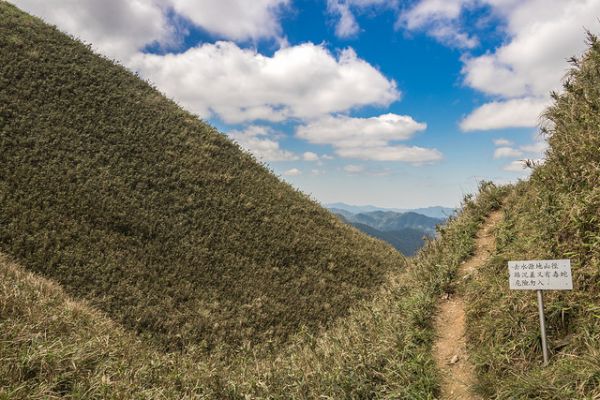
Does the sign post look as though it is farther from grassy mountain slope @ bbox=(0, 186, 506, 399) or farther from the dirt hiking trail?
grassy mountain slope @ bbox=(0, 186, 506, 399)

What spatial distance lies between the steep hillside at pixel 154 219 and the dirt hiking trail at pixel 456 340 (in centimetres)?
683

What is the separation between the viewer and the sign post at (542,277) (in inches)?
236

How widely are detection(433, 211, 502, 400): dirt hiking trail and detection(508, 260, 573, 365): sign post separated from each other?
153cm

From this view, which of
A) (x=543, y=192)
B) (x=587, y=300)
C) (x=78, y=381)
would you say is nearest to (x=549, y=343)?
(x=587, y=300)

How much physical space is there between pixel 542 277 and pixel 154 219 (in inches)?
653

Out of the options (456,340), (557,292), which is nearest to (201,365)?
(456,340)

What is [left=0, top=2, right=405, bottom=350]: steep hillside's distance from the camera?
46.8 ft

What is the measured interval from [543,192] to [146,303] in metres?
13.2

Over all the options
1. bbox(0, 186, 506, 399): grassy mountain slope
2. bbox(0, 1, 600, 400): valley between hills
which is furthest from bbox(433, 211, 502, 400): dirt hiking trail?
bbox(0, 186, 506, 399): grassy mountain slope

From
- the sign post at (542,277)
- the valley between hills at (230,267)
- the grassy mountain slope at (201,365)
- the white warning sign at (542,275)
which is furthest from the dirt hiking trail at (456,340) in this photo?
the white warning sign at (542,275)

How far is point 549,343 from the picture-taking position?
6.34m

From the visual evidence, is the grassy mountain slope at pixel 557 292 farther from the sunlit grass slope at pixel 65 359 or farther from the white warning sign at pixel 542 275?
the sunlit grass slope at pixel 65 359

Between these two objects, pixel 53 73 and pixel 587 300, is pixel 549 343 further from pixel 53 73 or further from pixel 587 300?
pixel 53 73

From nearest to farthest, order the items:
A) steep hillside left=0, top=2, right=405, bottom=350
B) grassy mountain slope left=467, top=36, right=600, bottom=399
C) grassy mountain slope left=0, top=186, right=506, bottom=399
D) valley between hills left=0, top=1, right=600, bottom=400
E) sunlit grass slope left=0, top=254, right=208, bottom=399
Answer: grassy mountain slope left=467, top=36, right=600, bottom=399 → sunlit grass slope left=0, top=254, right=208, bottom=399 → grassy mountain slope left=0, top=186, right=506, bottom=399 → valley between hills left=0, top=1, right=600, bottom=400 → steep hillside left=0, top=2, right=405, bottom=350
